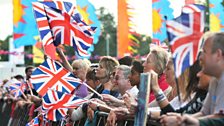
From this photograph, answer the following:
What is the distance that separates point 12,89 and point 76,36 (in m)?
9.30

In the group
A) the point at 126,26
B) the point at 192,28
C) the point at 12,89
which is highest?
the point at 192,28

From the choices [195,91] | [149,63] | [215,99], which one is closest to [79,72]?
[149,63]

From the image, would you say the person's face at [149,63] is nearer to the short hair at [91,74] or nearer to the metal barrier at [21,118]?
the metal barrier at [21,118]

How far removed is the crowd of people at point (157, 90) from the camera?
6.22m

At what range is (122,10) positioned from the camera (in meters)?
A: 21.2

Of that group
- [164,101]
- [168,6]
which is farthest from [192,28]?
[168,6]

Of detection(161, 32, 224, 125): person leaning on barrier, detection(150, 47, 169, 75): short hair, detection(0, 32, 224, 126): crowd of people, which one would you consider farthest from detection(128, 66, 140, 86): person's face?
detection(161, 32, 224, 125): person leaning on barrier

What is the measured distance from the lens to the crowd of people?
6223 millimetres

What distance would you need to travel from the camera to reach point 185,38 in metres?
6.50

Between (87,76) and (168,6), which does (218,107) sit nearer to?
(87,76)

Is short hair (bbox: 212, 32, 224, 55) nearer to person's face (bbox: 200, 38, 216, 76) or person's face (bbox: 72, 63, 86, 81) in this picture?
person's face (bbox: 200, 38, 216, 76)

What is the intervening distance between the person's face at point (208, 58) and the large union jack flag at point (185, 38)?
0.24 m

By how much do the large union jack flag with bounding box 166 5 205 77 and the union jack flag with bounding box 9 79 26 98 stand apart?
13.8m

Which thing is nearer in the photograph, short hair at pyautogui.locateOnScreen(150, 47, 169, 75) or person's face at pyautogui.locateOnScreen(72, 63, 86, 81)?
short hair at pyautogui.locateOnScreen(150, 47, 169, 75)
